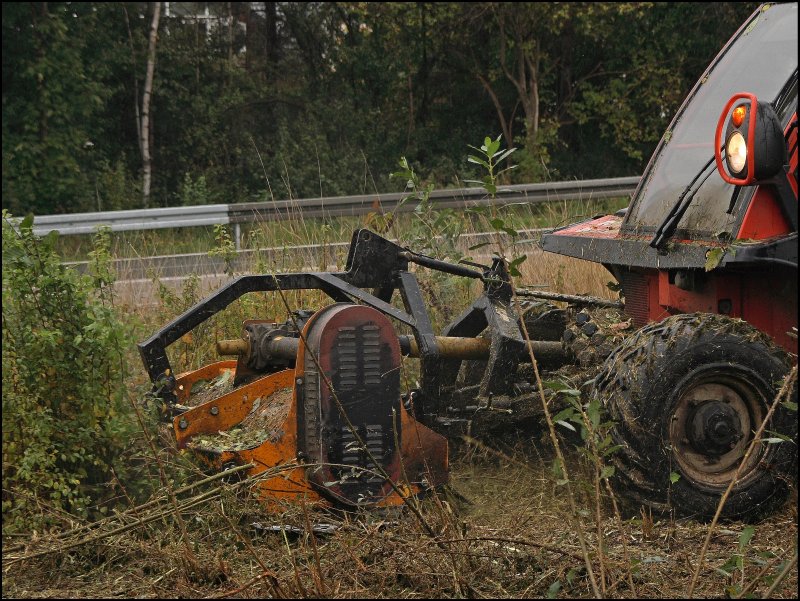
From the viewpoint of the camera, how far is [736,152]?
15.2 feet

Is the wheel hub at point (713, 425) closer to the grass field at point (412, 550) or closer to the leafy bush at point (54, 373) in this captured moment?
the grass field at point (412, 550)

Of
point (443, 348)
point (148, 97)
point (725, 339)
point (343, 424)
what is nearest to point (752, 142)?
point (725, 339)

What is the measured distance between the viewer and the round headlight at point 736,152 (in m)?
4.59

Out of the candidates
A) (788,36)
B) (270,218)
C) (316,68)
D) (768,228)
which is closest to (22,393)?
(768,228)

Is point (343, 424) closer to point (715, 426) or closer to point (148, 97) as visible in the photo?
point (715, 426)

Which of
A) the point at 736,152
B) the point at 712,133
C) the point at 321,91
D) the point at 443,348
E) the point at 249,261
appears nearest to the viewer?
the point at 736,152

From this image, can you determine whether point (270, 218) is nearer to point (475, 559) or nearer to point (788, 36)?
point (788, 36)

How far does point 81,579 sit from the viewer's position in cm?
445

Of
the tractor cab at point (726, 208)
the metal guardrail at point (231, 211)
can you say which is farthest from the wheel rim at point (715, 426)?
the metal guardrail at point (231, 211)

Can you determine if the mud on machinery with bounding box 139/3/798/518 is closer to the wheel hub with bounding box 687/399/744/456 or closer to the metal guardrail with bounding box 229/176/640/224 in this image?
the wheel hub with bounding box 687/399/744/456

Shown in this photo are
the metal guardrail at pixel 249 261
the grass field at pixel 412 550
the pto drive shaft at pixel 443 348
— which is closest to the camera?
the grass field at pixel 412 550

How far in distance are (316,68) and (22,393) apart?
22557 mm

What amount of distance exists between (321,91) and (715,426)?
23194 mm

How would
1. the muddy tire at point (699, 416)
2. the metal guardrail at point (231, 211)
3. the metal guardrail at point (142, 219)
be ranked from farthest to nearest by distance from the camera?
the metal guardrail at point (142, 219), the metal guardrail at point (231, 211), the muddy tire at point (699, 416)
